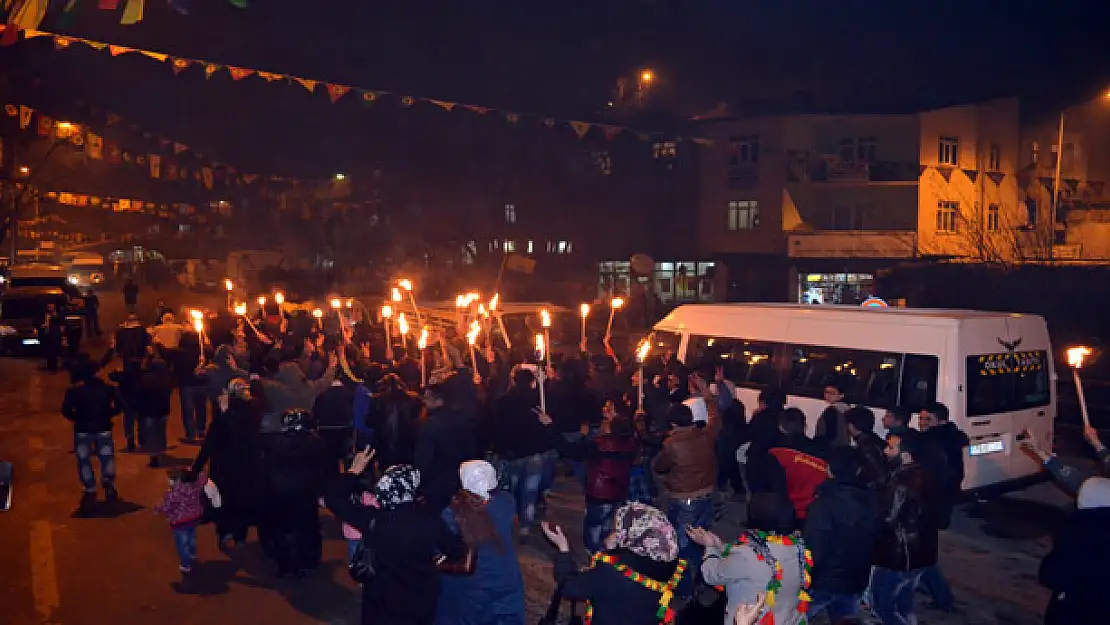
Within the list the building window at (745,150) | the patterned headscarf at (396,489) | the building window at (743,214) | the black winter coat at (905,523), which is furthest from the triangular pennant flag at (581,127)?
the building window at (743,214)

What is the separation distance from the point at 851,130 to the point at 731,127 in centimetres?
511

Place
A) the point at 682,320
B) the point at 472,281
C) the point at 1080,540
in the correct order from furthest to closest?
the point at 472,281, the point at 682,320, the point at 1080,540

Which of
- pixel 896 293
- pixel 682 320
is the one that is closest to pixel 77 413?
pixel 682 320

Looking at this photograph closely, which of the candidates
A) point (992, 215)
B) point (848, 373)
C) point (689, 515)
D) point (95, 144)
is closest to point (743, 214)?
point (992, 215)

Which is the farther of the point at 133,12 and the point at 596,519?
the point at 133,12

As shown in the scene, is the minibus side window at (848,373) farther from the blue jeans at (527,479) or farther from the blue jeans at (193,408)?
the blue jeans at (193,408)

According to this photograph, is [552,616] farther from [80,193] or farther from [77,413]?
[80,193]

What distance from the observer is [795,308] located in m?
11.9

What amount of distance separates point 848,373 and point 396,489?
7.28m

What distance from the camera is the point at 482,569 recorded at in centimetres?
514

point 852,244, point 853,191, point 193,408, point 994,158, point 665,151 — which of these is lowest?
point 193,408

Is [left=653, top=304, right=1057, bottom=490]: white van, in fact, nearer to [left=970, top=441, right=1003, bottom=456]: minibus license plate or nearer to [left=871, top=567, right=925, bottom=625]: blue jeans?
[left=970, top=441, right=1003, bottom=456]: minibus license plate

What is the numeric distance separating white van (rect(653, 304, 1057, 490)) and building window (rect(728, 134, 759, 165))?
94.4 ft

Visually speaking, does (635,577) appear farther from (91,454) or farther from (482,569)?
(91,454)
